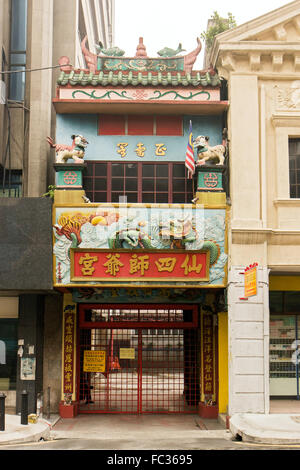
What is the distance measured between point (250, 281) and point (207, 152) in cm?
431

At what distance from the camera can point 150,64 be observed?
19.4 metres

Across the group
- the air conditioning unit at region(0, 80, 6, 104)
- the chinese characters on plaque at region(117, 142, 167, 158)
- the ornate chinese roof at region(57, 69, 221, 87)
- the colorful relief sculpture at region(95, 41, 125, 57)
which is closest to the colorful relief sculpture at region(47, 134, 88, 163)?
the chinese characters on plaque at region(117, 142, 167, 158)

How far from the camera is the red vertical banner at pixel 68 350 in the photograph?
19.3m

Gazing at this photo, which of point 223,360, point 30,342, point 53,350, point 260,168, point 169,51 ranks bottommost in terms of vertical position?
point 223,360

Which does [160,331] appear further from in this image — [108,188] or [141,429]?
[108,188]

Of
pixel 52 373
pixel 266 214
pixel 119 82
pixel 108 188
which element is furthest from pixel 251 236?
pixel 52 373

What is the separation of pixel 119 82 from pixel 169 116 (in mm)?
1984

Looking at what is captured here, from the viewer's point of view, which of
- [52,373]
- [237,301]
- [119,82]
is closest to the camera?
[237,301]

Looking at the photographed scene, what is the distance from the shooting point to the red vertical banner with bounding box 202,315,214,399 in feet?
63.9

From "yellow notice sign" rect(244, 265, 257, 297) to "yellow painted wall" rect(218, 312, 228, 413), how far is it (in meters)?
2.49

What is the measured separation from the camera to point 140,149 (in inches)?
752

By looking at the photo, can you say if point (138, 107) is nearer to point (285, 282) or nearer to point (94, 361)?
point (285, 282)

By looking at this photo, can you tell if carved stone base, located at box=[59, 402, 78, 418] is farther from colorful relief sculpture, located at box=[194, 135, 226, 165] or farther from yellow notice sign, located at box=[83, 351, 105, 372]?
colorful relief sculpture, located at box=[194, 135, 226, 165]

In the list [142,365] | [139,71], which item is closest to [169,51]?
[139,71]
